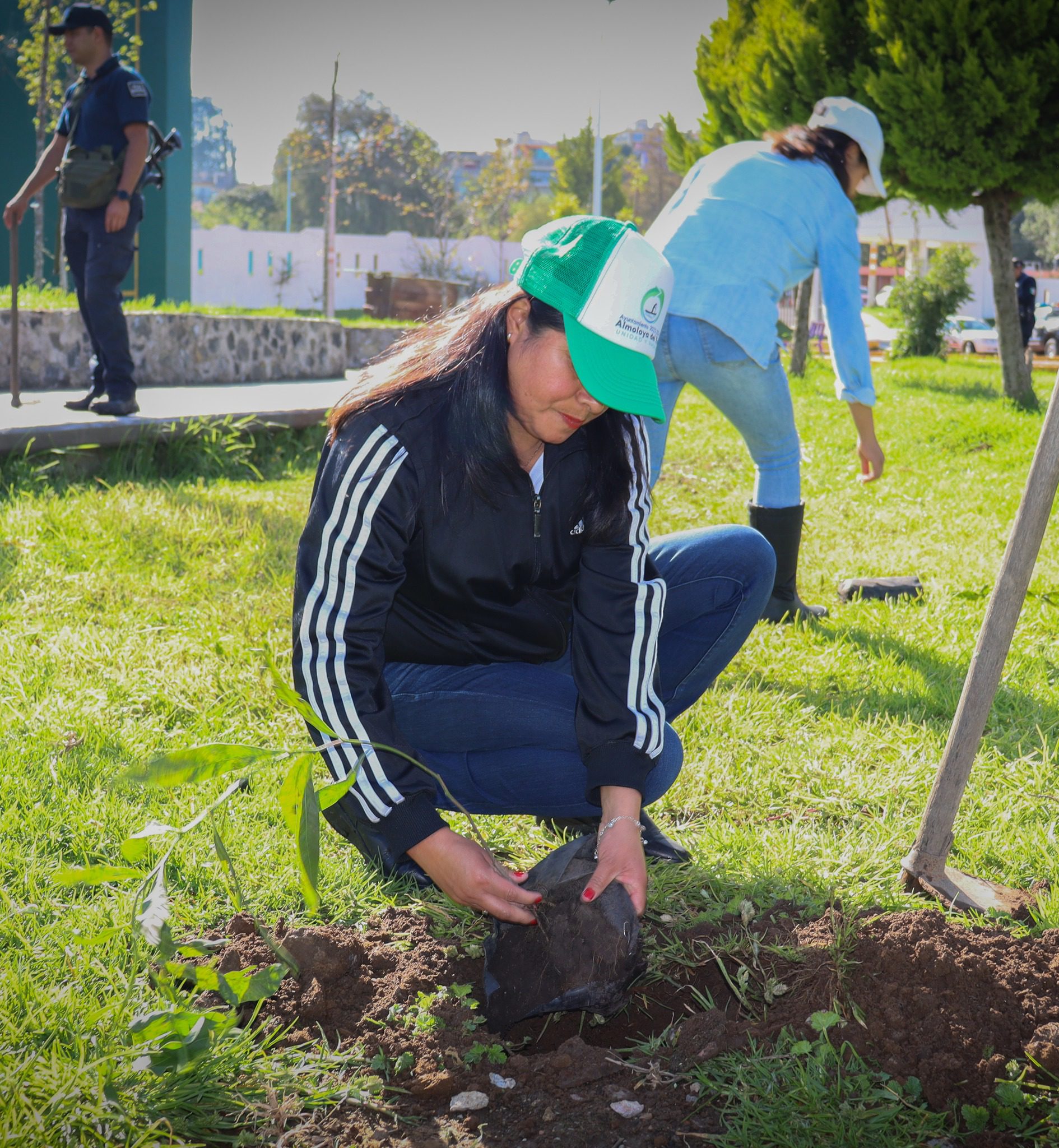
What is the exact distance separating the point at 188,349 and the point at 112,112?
3636 millimetres

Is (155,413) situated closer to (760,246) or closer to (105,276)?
(105,276)

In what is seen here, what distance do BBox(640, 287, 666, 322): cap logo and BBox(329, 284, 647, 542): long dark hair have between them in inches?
5.0

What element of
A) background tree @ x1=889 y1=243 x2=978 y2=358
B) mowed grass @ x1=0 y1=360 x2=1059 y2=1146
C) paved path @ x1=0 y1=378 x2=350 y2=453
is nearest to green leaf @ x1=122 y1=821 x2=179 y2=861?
mowed grass @ x1=0 y1=360 x2=1059 y2=1146

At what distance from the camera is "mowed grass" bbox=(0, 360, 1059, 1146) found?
4.97 feet

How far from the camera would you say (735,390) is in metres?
3.39

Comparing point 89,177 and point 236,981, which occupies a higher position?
point 89,177

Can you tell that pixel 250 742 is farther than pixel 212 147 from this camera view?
No

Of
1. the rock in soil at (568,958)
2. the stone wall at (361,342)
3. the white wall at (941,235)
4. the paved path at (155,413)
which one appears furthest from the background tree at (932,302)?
the white wall at (941,235)

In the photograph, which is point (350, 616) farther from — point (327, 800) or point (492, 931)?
point (492, 931)

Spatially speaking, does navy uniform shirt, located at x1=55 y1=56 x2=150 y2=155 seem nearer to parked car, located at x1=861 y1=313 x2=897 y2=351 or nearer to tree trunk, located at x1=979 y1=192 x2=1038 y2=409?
tree trunk, located at x1=979 y1=192 x2=1038 y2=409

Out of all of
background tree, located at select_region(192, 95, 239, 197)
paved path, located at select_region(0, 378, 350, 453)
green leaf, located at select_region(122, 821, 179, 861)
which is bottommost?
green leaf, located at select_region(122, 821, 179, 861)

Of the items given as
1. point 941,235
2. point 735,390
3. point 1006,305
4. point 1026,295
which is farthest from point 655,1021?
point 941,235

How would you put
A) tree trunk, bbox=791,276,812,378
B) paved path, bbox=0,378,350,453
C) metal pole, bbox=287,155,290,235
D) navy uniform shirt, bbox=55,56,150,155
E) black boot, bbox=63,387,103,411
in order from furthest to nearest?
1. metal pole, bbox=287,155,290,235
2. tree trunk, bbox=791,276,812,378
3. black boot, bbox=63,387,103,411
4. navy uniform shirt, bbox=55,56,150,155
5. paved path, bbox=0,378,350,453

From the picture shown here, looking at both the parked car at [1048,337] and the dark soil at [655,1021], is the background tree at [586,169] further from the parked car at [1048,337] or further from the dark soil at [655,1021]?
the dark soil at [655,1021]
